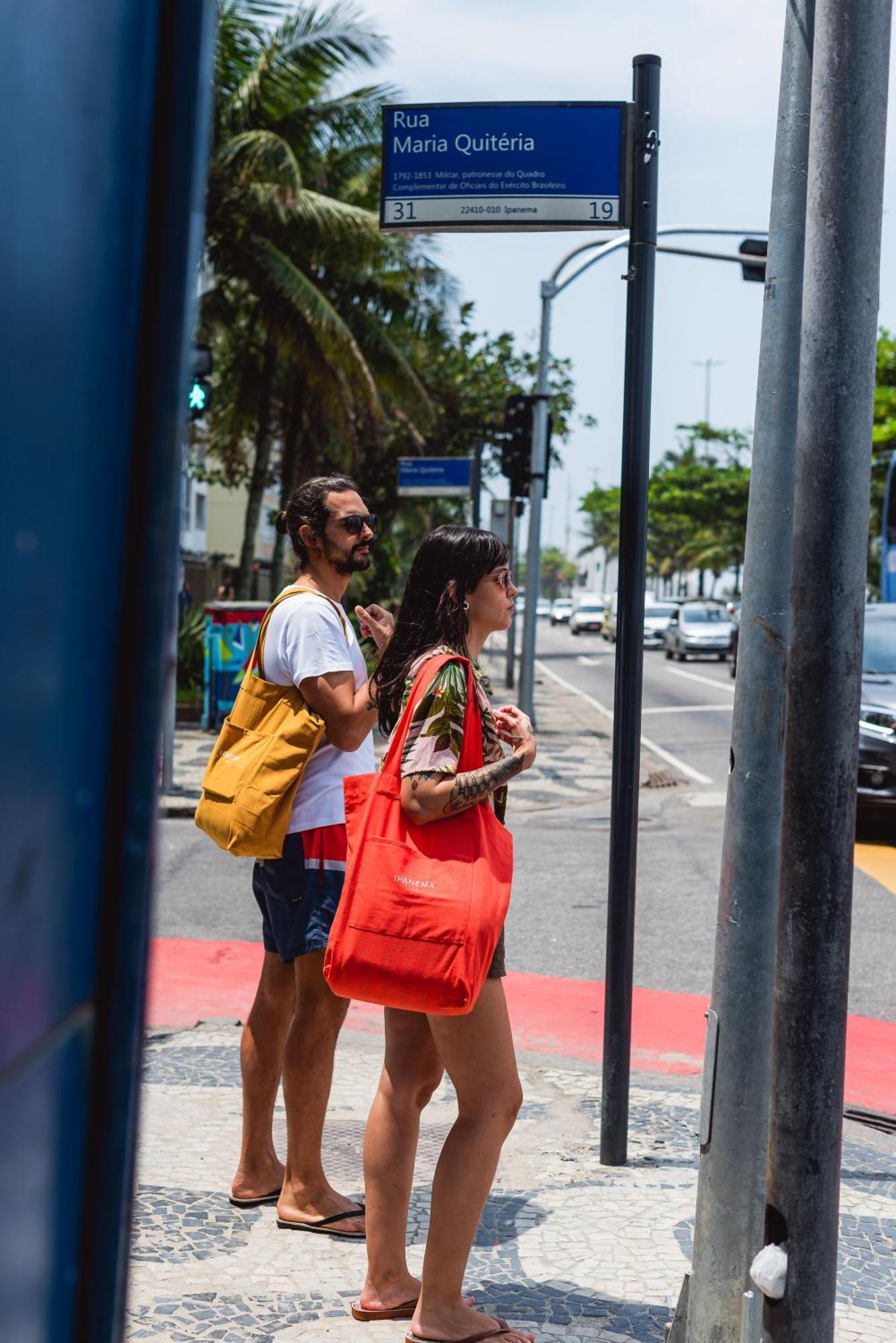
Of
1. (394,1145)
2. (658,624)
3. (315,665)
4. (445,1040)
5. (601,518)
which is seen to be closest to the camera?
(445,1040)

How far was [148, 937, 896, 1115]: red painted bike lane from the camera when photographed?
5172mm

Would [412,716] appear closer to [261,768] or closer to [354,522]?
[261,768]

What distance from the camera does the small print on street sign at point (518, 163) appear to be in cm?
383

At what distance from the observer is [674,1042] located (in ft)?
17.9

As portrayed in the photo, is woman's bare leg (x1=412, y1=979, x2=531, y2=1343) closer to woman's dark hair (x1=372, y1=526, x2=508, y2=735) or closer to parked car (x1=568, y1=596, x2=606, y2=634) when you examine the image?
woman's dark hair (x1=372, y1=526, x2=508, y2=735)

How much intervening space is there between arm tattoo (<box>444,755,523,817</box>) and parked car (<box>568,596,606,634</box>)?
66789mm

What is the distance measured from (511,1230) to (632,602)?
1.63m

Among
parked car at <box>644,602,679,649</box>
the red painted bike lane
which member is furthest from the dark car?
parked car at <box>644,602,679,649</box>

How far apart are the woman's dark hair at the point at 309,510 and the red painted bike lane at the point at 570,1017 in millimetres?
2377

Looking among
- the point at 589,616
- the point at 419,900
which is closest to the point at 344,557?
the point at 419,900

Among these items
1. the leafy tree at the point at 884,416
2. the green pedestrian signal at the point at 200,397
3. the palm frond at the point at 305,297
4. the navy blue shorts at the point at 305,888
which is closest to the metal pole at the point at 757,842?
the navy blue shorts at the point at 305,888

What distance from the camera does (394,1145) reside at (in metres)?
2.98

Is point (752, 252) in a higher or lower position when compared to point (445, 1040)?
higher

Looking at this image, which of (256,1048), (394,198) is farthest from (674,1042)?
(394,198)
